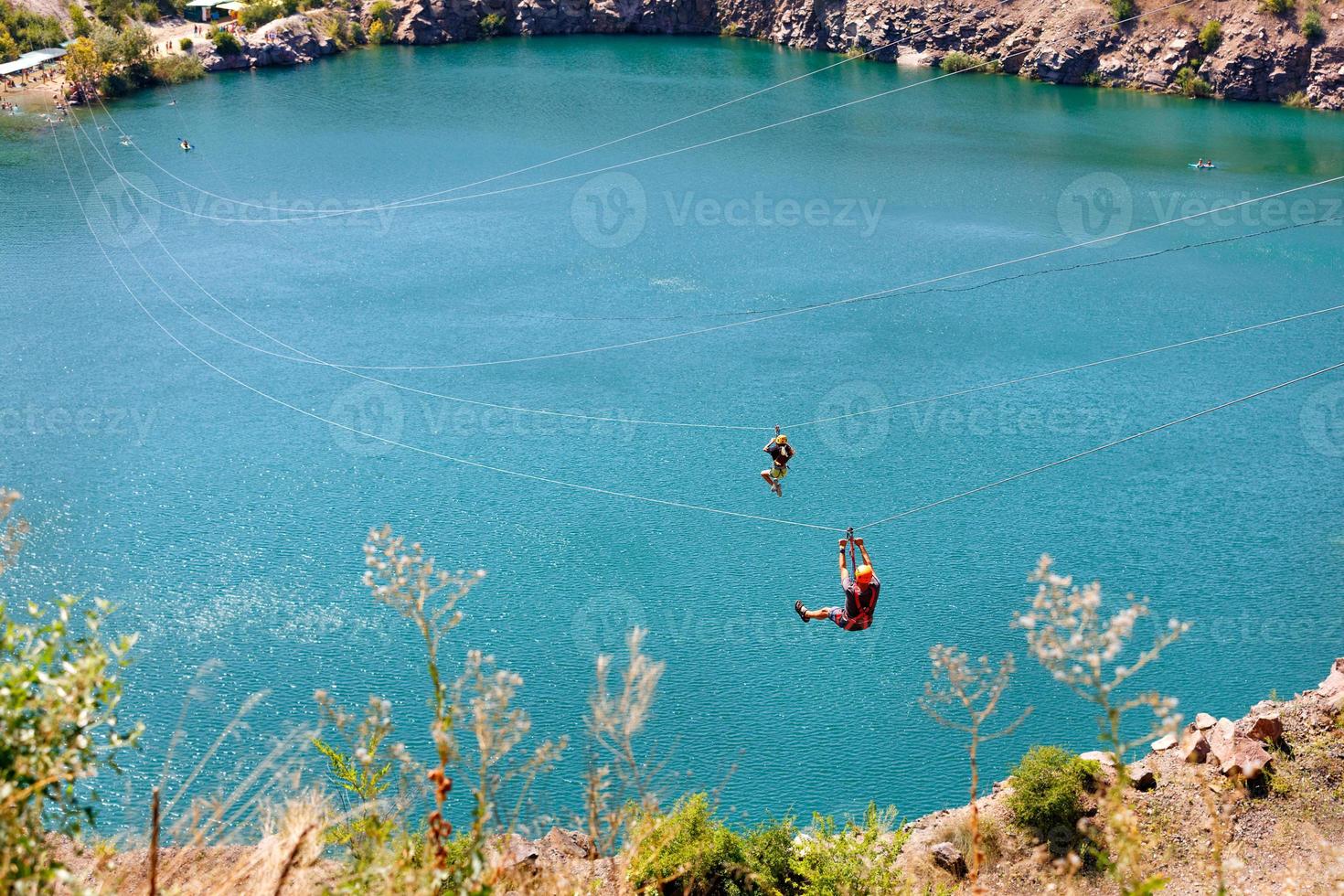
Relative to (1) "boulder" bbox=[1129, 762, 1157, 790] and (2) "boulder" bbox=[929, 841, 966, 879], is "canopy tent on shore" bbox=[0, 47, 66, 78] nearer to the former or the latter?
(2) "boulder" bbox=[929, 841, 966, 879]

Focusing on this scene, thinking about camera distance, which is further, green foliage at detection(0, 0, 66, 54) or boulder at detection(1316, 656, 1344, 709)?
green foliage at detection(0, 0, 66, 54)

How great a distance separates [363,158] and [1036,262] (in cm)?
3404

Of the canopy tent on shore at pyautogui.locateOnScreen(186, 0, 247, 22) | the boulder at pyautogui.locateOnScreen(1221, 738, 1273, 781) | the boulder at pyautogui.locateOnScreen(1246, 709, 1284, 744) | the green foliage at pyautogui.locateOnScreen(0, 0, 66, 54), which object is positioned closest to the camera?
the boulder at pyautogui.locateOnScreen(1221, 738, 1273, 781)

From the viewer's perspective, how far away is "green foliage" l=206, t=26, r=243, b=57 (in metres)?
81.3

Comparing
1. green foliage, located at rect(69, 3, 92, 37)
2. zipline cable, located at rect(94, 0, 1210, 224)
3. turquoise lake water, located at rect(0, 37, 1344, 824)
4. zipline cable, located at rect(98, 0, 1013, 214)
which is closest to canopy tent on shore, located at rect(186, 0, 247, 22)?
green foliage, located at rect(69, 3, 92, 37)

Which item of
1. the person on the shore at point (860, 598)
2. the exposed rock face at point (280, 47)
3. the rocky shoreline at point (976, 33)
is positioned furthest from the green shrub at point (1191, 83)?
the person on the shore at point (860, 598)

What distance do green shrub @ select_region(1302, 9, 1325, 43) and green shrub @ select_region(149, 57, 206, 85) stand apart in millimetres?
67716

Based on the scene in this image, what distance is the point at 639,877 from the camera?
62.8ft

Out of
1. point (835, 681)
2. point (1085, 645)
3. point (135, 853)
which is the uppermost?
point (1085, 645)

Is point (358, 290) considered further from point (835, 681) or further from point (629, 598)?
point (835, 681)

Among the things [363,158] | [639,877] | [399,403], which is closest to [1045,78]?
[363,158]

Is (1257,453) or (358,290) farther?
(358,290)

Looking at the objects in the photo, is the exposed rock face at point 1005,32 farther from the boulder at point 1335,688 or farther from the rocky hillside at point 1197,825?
the rocky hillside at point 1197,825

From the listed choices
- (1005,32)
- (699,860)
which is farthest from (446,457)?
(1005,32)
